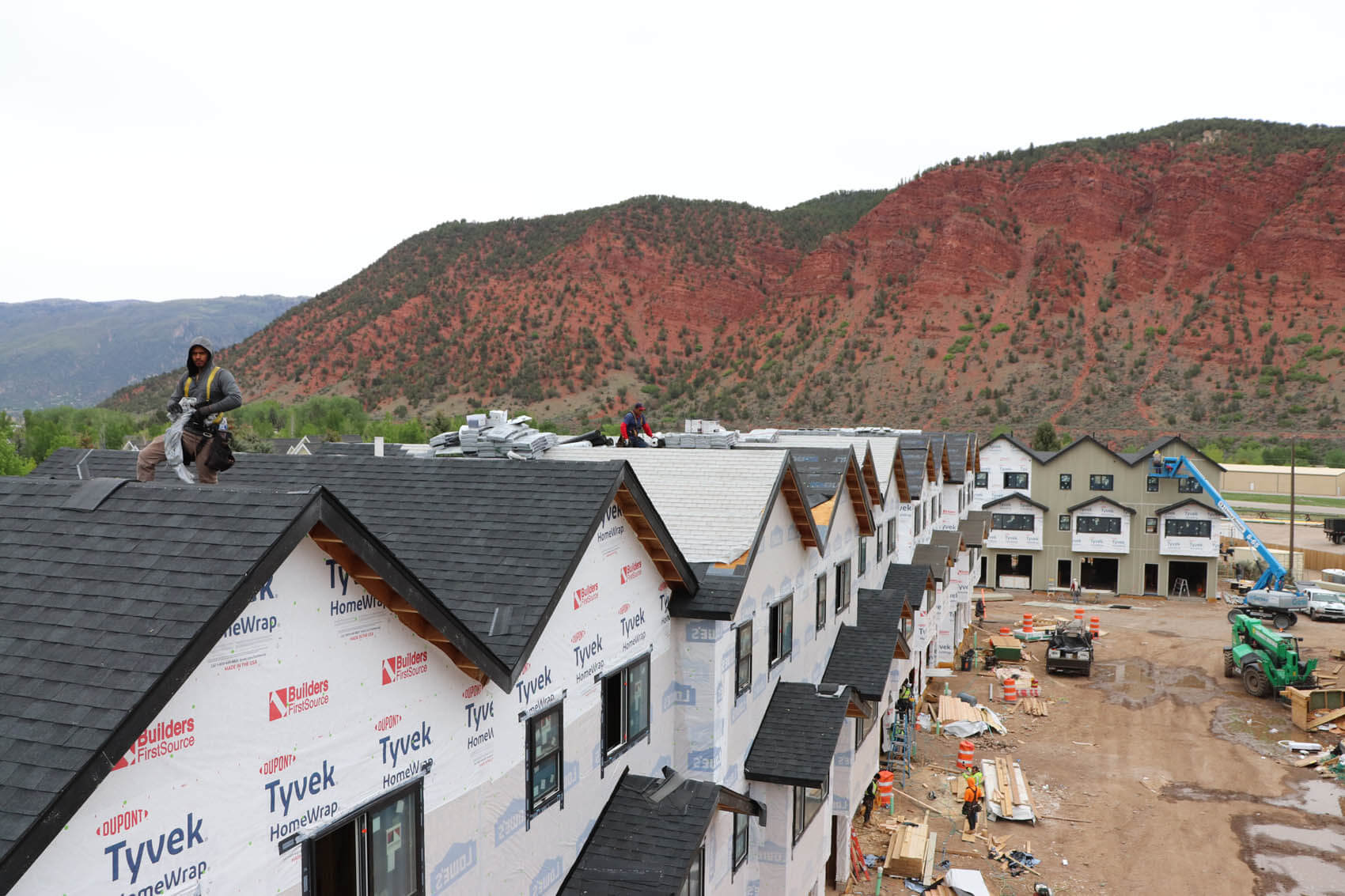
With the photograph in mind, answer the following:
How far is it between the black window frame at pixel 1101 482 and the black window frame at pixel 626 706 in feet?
174

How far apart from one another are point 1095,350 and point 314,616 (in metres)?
97.7

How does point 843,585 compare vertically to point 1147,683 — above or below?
above

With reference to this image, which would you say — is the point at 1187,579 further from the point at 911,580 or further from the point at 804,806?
the point at 804,806

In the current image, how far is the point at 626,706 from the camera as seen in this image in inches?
434

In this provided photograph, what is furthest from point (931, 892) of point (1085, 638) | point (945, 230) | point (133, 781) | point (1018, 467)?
point (945, 230)

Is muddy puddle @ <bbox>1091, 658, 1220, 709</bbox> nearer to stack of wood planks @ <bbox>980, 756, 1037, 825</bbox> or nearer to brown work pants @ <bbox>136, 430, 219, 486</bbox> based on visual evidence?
stack of wood planks @ <bbox>980, 756, 1037, 825</bbox>

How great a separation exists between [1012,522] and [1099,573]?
282 inches

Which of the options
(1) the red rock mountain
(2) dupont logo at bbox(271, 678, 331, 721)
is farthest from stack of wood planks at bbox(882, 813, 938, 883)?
(1) the red rock mountain

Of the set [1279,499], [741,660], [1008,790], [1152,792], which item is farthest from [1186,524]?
[741,660]

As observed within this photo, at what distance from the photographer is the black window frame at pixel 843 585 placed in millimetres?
20812

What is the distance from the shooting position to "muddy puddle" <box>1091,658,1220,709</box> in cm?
3603

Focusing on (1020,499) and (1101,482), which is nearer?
(1101,482)

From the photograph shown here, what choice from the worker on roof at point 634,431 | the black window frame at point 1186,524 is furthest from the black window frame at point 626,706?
the black window frame at point 1186,524

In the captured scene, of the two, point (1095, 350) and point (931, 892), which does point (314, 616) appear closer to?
point (931, 892)
